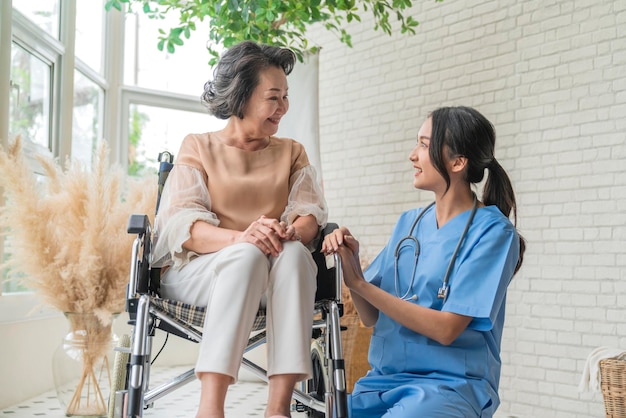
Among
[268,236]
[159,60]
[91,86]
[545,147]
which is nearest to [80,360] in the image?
[268,236]

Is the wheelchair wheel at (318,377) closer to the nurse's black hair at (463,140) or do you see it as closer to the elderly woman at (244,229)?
the elderly woman at (244,229)

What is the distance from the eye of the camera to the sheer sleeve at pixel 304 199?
2.05m

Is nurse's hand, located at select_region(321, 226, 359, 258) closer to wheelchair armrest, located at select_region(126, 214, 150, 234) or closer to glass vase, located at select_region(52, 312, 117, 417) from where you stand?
wheelchair armrest, located at select_region(126, 214, 150, 234)

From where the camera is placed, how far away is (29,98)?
3920 millimetres

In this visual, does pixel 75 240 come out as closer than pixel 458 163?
No

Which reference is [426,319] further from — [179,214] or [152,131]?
[152,131]

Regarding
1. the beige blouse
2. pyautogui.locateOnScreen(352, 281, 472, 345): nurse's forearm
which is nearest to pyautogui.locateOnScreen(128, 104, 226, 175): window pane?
the beige blouse

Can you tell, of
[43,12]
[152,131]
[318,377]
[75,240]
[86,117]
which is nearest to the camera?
[318,377]

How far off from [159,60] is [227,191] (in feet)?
→ 11.6

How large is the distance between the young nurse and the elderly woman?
0.22 meters

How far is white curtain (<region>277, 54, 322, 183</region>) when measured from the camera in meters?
4.12

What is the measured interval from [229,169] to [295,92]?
7.28 feet

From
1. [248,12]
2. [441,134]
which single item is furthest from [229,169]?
[248,12]

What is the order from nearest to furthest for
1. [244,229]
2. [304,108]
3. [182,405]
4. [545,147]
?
1. [244,229]
2. [182,405]
3. [545,147]
4. [304,108]
